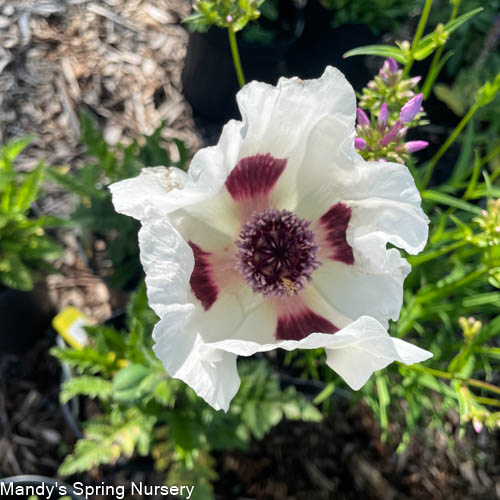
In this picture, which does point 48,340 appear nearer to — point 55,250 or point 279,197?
point 55,250

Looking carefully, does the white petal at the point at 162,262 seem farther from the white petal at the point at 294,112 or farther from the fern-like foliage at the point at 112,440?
the fern-like foliage at the point at 112,440

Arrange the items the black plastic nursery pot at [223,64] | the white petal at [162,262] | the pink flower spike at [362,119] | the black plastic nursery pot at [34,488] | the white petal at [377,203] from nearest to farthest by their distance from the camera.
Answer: the white petal at [162,262] < the white petal at [377,203] < the pink flower spike at [362,119] < the black plastic nursery pot at [34,488] < the black plastic nursery pot at [223,64]

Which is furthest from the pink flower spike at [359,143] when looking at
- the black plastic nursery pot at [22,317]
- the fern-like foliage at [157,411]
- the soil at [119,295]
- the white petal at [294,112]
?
the black plastic nursery pot at [22,317]

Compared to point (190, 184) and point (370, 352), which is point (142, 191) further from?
point (370, 352)

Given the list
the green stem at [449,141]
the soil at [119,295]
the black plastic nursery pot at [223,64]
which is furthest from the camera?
the black plastic nursery pot at [223,64]

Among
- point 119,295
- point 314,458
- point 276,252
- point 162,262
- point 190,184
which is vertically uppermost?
point 190,184

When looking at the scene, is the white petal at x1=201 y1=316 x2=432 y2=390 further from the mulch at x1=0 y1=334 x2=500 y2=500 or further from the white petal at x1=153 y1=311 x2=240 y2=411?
the mulch at x1=0 y1=334 x2=500 y2=500

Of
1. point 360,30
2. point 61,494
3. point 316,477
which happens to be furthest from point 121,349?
point 360,30

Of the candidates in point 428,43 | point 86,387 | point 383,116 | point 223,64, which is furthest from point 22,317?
point 428,43
